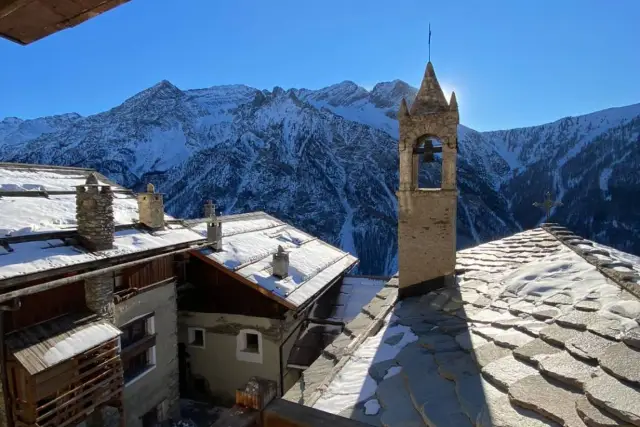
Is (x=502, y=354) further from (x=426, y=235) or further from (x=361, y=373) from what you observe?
(x=426, y=235)

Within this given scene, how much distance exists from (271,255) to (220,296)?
3.31 metres

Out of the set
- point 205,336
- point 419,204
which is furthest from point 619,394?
point 205,336

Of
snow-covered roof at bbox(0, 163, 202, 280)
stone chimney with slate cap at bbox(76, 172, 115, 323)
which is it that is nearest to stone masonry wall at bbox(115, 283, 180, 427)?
stone chimney with slate cap at bbox(76, 172, 115, 323)

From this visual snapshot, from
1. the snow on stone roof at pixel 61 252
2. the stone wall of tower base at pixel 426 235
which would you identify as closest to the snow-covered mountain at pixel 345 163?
the snow on stone roof at pixel 61 252

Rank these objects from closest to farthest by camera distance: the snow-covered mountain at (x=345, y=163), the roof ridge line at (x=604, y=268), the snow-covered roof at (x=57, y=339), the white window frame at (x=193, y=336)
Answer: the roof ridge line at (x=604, y=268), the snow-covered roof at (x=57, y=339), the white window frame at (x=193, y=336), the snow-covered mountain at (x=345, y=163)

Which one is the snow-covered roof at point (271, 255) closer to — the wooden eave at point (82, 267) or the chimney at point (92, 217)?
the wooden eave at point (82, 267)

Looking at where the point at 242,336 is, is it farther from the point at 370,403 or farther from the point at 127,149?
the point at 127,149

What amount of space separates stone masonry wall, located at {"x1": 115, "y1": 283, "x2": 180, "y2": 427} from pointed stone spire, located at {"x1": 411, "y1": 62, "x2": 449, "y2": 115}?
9.43 meters

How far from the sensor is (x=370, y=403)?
12.4ft

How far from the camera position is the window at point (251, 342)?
45.0 feet

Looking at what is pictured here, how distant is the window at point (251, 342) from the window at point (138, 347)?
3312mm

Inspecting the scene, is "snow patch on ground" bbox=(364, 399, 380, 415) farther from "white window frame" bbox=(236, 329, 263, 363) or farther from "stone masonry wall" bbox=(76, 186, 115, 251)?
"white window frame" bbox=(236, 329, 263, 363)

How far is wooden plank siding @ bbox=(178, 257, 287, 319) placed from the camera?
1343 centimetres

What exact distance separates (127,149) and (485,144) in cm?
7511
